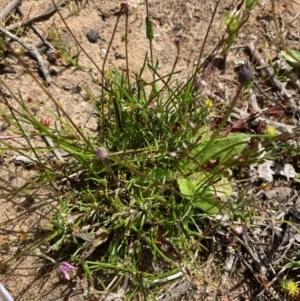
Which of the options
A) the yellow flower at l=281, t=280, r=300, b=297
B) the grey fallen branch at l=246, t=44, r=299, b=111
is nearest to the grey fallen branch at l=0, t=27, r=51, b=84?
the grey fallen branch at l=246, t=44, r=299, b=111

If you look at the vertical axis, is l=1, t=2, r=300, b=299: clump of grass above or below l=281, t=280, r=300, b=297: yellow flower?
above

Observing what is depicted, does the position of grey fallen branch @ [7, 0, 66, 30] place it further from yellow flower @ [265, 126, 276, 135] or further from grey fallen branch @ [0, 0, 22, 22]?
yellow flower @ [265, 126, 276, 135]

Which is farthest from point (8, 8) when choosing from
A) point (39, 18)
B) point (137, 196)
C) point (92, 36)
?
point (137, 196)

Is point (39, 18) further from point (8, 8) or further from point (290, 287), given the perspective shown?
point (290, 287)

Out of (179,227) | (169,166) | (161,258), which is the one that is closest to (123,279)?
(161,258)

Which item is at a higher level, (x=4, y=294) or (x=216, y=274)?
(x=4, y=294)

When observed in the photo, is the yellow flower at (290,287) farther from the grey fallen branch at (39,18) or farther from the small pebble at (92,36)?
the grey fallen branch at (39,18)

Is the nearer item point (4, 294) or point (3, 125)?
point (4, 294)

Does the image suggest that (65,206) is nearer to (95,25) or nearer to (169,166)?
(169,166)
